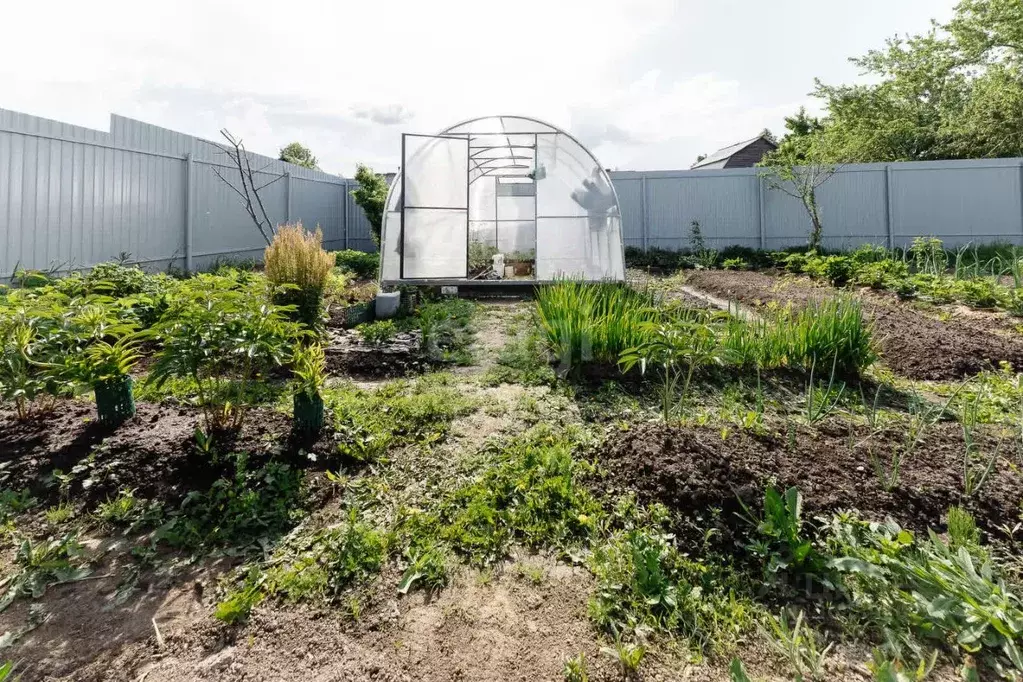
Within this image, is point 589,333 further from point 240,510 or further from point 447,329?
point 240,510

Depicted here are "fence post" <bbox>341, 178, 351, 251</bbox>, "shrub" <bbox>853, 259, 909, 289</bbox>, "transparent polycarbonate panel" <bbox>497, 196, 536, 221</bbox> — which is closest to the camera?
"shrub" <bbox>853, 259, 909, 289</bbox>

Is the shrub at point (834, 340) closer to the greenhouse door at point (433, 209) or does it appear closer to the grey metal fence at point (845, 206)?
the greenhouse door at point (433, 209)

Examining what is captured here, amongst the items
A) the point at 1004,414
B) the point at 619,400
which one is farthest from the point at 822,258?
the point at 619,400

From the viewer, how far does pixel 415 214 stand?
26.6 ft

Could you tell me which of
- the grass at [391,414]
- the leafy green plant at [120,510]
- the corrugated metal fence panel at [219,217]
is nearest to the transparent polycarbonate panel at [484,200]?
the corrugated metal fence panel at [219,217]

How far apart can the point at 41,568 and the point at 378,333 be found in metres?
3.34

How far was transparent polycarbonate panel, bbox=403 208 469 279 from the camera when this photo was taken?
805 centimetres

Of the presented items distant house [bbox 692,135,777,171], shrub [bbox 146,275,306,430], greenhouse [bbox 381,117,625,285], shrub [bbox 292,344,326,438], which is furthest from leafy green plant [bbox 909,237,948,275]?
distant house [bbox 692,135,777,171]

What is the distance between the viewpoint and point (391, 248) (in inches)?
320

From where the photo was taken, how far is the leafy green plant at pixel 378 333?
16.7 ft

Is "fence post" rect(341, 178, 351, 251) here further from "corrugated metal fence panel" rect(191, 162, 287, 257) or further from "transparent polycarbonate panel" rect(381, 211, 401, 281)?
"transparent polycarbonate panel" rect(381, 211, 401, 281)

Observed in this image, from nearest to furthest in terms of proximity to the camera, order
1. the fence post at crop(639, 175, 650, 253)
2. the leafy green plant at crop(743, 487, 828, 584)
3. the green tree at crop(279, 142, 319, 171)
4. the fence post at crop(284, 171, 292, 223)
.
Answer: the leafy green plant at crop(743, 487, 828, 584), the fence post at crop(284, 171, 292, 223), the fence post at crop(639, 175, 650, 253), the green tree at crop(279, 142, 319, 171)

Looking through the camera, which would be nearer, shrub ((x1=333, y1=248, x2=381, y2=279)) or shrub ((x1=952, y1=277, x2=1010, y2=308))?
shrub ((x1=952, y1=277, x2=1010, y2=308))

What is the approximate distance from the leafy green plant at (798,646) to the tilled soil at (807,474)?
17.9 inches
